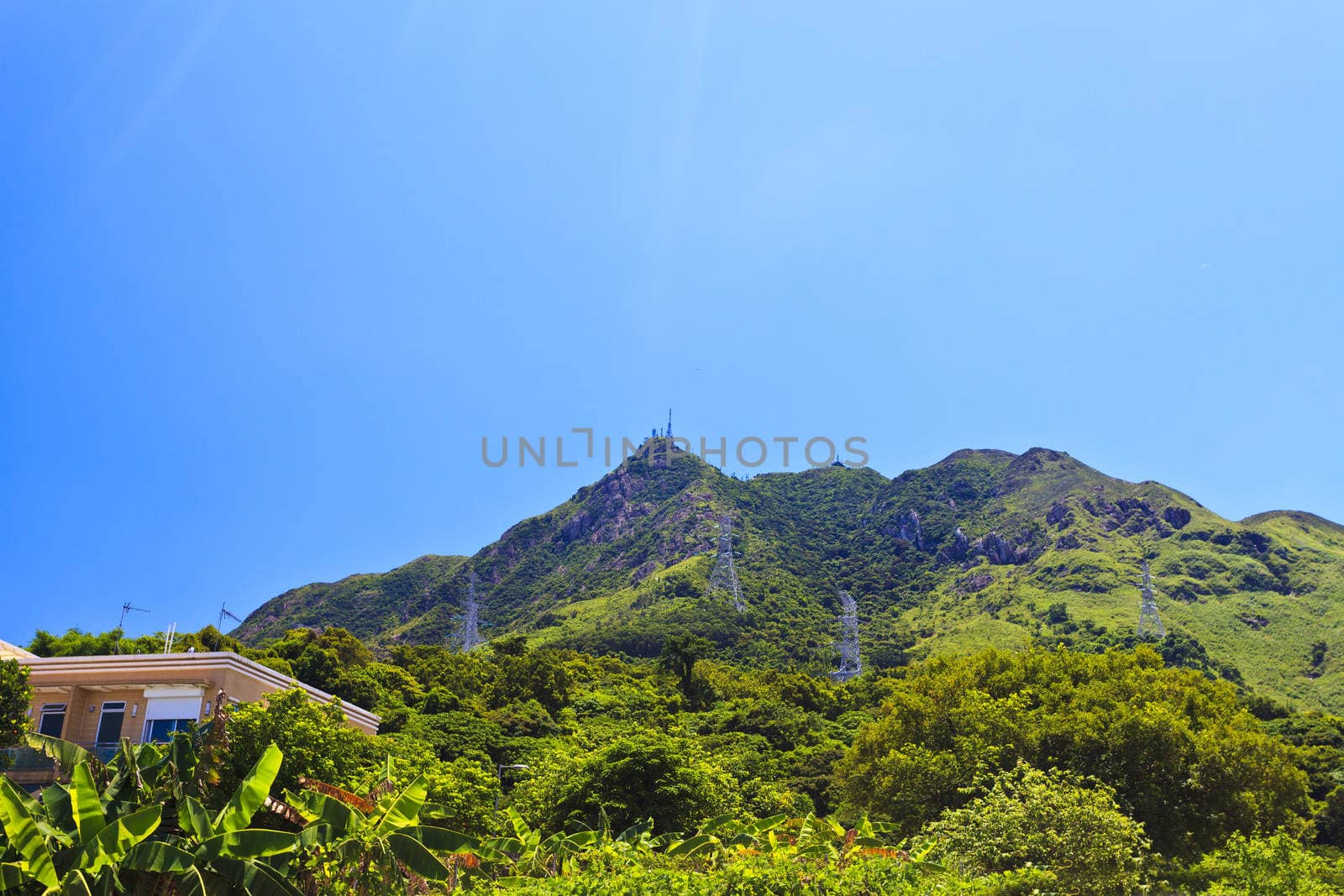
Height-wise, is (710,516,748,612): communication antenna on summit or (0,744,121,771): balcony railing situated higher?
(710,516,748,612): communication antenna on summit

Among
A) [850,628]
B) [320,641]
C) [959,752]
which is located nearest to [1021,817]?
[959,752]

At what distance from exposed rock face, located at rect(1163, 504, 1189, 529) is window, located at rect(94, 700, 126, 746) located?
108 metres

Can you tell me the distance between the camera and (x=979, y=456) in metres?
151

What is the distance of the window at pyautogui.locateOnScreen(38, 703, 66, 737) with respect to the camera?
86.0ft

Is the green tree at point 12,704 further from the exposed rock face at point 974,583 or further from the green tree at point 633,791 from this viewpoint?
the exposed rock face at point 974,583

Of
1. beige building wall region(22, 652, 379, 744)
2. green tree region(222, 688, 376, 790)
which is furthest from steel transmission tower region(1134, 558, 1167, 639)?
green tree region(222, 688, 376, 790)

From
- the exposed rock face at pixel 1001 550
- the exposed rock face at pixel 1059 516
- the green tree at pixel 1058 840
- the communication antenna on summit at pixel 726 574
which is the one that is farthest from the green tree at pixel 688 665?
the exposed rock face at pixel 1059 516

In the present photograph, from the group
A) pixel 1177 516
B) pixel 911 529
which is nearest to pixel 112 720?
pixel 911 529

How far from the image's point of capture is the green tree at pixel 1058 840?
1720 centimetres

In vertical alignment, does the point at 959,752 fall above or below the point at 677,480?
below

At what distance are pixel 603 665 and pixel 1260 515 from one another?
98.9 meters

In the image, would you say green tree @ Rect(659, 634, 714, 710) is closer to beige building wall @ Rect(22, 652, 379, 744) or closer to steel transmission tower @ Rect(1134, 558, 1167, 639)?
beige building wall @ Rect(22, 652, 379, 744)

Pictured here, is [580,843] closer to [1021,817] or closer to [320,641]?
[1021,817]

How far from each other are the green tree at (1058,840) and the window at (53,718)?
75.5 ft
